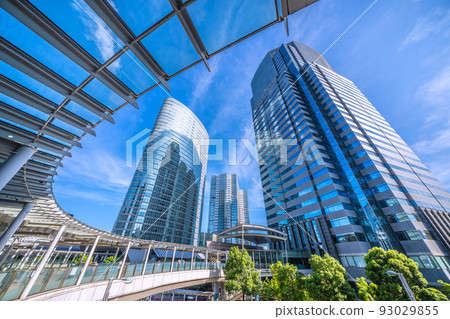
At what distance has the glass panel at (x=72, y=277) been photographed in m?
7.59

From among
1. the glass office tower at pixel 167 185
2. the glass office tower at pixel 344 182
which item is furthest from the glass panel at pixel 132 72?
the glass office tower at pixel 167 185

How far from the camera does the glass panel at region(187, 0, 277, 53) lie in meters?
2.76

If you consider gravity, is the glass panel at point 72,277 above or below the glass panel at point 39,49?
below

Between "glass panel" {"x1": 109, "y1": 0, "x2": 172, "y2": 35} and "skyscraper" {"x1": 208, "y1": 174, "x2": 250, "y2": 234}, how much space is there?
344 ft

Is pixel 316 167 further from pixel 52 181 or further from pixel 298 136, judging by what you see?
pixel 52 181

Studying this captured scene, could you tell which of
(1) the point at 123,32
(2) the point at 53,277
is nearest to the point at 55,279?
(2) the point at 53,277

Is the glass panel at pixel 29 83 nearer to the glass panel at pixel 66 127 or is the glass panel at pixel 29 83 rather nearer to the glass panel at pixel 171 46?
the glass panel at pixel 66 127

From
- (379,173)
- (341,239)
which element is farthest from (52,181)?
(379,173)

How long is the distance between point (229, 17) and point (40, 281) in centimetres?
1164

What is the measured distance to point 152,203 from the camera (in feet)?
211

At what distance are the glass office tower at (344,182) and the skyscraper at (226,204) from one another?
67755 millimetres

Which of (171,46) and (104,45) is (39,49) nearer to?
(104,45)

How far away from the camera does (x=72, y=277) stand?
25.8ft
